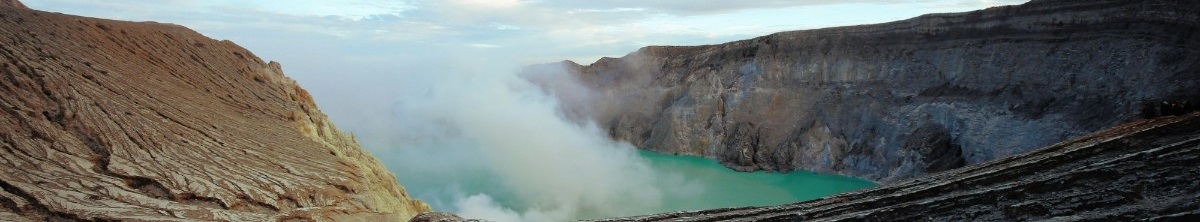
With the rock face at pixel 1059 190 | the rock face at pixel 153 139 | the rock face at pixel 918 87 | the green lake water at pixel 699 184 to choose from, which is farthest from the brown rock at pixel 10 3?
the rock face at pixel 918 87

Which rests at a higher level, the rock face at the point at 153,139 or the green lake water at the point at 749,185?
the rock face at the point at 153,139

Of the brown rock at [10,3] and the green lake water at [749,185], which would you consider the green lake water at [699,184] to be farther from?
the brown rock at [10,3]

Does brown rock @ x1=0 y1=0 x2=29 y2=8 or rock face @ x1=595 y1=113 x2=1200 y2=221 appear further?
brown rock @ x1=0 y1=0 x2=29 y2=8

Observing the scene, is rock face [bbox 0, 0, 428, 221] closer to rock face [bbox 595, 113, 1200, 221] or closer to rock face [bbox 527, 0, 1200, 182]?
rock face [bbox 595, 113, 1200, 221]

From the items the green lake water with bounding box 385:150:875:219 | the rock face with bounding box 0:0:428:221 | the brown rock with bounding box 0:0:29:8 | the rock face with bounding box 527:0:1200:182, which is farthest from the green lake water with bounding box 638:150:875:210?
the brown rock with bounding box 0:0:29:8

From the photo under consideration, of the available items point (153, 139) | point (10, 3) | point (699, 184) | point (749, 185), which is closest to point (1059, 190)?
point (153, 139)

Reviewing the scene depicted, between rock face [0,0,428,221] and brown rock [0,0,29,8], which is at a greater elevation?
brown rock [0,0,29,8]

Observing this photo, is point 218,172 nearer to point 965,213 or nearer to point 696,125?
point 965,213
